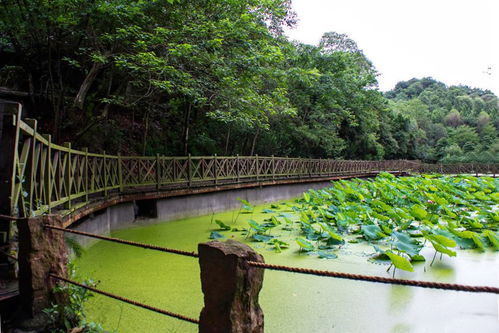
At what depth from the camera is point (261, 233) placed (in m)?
6.95

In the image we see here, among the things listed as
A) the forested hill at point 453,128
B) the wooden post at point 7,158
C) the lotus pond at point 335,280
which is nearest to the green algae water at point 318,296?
the lotus pond at point 335,280

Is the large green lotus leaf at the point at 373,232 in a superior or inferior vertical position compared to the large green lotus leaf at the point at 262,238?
superior

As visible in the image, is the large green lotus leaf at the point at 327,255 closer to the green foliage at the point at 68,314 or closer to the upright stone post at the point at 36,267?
the green foliage at the point at 68,314

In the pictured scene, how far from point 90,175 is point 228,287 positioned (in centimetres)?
585

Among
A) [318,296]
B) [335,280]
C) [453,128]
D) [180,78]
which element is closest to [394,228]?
[335,280]

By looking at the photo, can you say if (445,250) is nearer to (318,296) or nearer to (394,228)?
(318,296)

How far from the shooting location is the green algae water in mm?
3262

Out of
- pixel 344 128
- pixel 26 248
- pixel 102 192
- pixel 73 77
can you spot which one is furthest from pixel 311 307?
pixel 344 128

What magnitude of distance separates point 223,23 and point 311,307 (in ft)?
19.4

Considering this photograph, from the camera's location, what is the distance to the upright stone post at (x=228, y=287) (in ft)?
5.07

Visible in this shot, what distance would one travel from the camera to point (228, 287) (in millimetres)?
1553

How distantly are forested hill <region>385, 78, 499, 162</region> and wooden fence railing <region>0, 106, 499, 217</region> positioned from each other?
22372mm

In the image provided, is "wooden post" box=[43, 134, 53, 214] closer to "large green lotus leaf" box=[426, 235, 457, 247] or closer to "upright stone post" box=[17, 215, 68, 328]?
"upright stone post" box=[17, 215, 68, 328]

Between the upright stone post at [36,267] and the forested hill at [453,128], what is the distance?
35.7m
